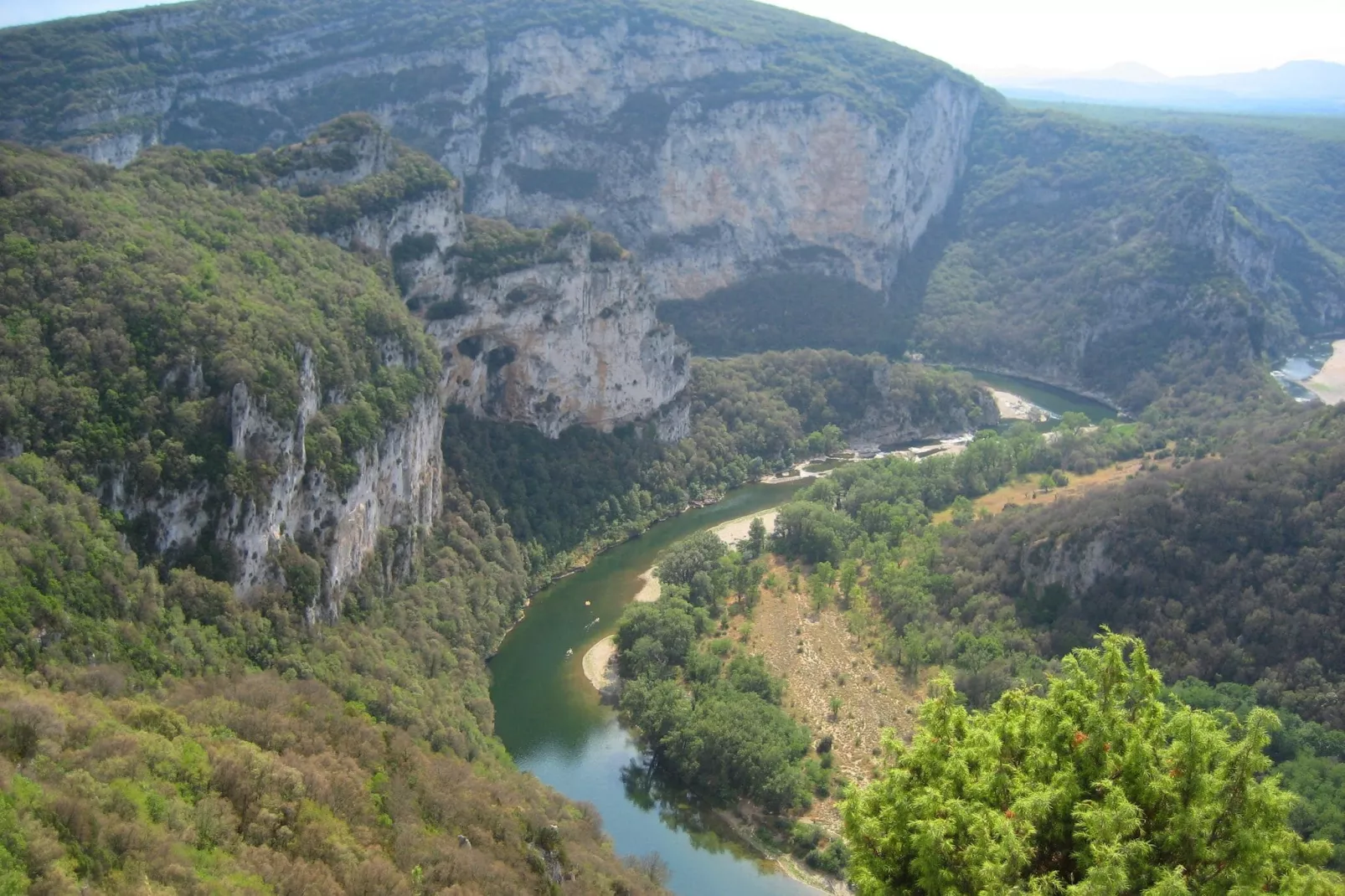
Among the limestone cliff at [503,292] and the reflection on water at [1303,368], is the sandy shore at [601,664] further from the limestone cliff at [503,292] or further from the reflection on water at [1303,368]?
the reflection on water at [1303,368]

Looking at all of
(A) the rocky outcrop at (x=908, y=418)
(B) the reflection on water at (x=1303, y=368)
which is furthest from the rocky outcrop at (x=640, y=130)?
(B) the reflection on water at (x=1303, y=368)

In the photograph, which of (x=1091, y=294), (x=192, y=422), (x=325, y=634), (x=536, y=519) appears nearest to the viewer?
(x=192, y=422)

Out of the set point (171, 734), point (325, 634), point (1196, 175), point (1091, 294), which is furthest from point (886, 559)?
point (1196, 175)

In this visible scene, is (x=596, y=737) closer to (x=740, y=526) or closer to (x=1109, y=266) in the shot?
(x=740, y=526)

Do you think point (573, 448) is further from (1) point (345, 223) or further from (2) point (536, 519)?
(1) point (345, 223)

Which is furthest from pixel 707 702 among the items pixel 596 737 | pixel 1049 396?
pixel 1049 396

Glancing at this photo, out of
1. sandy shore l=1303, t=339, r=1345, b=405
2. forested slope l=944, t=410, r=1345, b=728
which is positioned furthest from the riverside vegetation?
sandy shore l=1303, t=339, r=1345, b=405

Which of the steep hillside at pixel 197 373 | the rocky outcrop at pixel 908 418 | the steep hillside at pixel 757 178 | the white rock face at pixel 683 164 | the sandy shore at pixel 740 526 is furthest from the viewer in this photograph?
the white rock face at pixel 683 164
